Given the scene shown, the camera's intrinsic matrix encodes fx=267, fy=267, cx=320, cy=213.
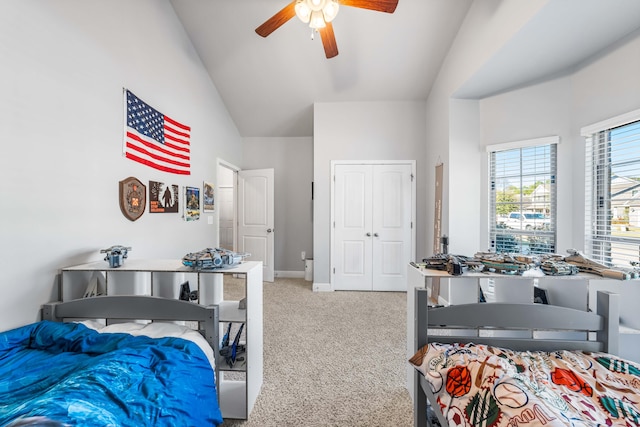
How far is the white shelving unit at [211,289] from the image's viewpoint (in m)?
1.63

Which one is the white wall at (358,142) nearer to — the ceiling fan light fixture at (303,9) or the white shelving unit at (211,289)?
the ceiling fan light fixture at (303,9)

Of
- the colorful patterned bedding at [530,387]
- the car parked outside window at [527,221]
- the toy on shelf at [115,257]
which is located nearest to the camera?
the colorful patterned bedding at [530,387]

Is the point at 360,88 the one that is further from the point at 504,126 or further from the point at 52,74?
the point at 52,74

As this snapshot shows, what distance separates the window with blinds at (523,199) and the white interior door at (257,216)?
3.25 meters

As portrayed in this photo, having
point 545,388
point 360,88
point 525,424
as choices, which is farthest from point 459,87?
point 525,424

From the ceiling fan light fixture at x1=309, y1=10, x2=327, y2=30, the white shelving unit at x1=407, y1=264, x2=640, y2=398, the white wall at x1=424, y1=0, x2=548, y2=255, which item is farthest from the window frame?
the ceiling fan light fixture at x1=309, y1=10, x2=327, y2=30

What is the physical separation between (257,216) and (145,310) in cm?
319

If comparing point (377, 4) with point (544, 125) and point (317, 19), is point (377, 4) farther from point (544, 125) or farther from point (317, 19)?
point (544, 125)

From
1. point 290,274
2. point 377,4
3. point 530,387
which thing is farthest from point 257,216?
point 530,387

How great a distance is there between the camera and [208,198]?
12.2 ft

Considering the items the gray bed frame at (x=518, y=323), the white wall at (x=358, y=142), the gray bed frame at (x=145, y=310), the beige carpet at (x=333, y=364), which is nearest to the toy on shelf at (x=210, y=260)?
the gray bed frame at (x=145, y=310)

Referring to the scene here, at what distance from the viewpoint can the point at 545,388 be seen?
3.04ft

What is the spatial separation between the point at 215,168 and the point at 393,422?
142 inches

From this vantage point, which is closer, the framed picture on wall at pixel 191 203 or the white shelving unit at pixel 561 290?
the white shelving unit at pixel 561 290
